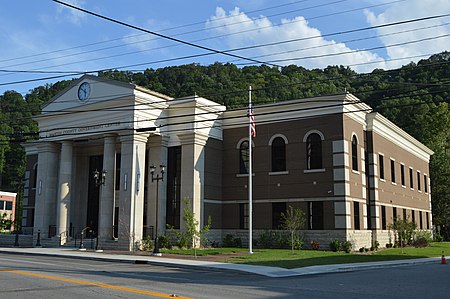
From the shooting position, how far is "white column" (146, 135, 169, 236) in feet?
121

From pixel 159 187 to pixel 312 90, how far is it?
20.4m

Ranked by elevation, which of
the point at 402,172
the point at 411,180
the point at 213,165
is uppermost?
the point at 402,172

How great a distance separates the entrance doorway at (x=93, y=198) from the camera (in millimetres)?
42469

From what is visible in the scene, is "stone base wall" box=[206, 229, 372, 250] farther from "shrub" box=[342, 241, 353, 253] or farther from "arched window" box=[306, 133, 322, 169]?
"arched window" box=[306, 133, 322, 169]

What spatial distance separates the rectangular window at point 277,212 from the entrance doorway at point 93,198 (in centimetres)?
1565

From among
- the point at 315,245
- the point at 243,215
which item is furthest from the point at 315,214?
the point at 243,215

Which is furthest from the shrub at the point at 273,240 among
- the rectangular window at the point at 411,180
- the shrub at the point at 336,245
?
the rectangular window at the point at 411,180

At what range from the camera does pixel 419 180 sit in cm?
5156

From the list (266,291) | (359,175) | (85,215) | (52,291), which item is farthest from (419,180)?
(52,291)

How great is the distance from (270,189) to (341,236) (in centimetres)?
634

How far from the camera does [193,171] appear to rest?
36.0 metres

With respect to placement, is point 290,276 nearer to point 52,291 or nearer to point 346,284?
point 346,284

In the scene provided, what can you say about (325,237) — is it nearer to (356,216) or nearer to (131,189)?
(356,216)

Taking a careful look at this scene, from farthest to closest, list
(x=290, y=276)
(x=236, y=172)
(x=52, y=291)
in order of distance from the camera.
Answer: (x=236, y=172)
(x=290, y=276)
(x=52, y=291)
